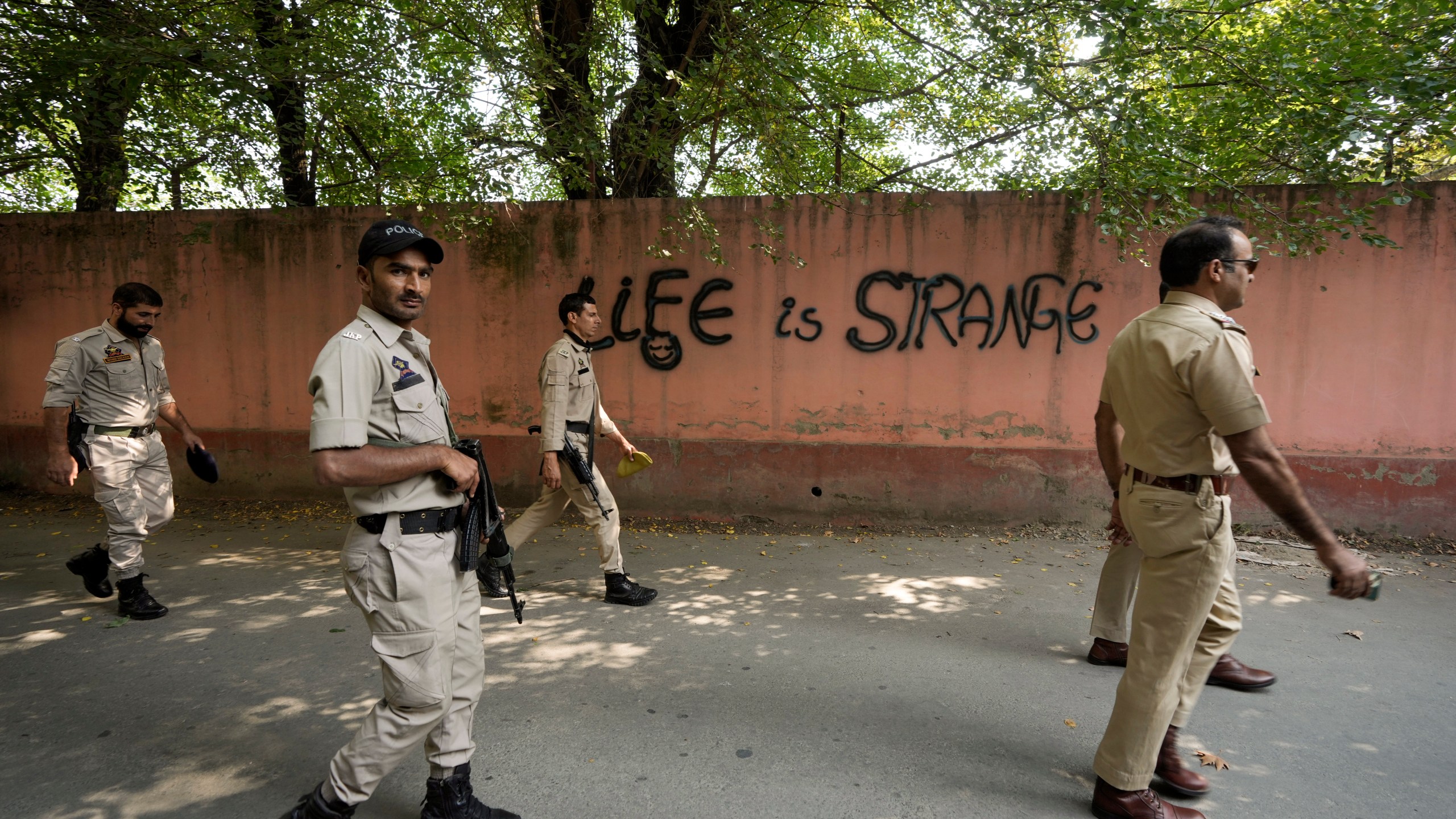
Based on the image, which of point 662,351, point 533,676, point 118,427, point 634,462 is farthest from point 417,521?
point 662,351

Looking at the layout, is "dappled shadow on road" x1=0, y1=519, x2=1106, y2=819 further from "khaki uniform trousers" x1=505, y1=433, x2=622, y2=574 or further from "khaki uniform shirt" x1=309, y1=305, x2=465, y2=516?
"khaki uniform shirt" x1=309, y1=305, x2=465, y2=516

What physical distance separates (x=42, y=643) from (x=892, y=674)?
3860 mm

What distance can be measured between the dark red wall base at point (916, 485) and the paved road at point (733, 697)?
708 millimetres

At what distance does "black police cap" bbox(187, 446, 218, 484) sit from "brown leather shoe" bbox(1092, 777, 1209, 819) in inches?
170

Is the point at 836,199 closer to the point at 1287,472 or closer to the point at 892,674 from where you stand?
the point at 892,674

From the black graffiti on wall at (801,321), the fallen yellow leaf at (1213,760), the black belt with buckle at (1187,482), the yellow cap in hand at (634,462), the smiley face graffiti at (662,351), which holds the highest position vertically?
the black graffiti on wall at (801,321)

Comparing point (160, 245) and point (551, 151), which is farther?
point (160, 245)

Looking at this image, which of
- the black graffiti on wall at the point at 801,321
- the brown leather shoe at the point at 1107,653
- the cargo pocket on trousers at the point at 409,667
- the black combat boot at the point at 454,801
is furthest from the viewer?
the black graffiti on wall at the point at 801,321

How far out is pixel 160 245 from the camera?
6.68 metres

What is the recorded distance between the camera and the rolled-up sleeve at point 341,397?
1.91 m

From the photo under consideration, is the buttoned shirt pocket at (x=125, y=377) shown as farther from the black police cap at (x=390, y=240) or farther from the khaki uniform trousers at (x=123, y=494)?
the black police cap at (x=390, y=240)

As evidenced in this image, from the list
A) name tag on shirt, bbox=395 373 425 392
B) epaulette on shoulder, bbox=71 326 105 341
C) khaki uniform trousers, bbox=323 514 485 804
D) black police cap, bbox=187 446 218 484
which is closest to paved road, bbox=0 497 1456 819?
khaki uniform trousers, bbox=323 514 485 804

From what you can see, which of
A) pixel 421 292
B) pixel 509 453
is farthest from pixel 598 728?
pixel 509 453

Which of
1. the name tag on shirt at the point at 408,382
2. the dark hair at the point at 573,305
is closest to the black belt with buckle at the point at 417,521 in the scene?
the name tag on shirt at the point at 408,382
